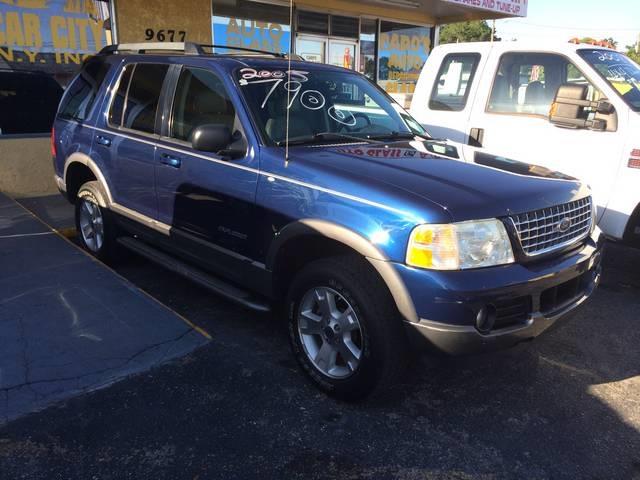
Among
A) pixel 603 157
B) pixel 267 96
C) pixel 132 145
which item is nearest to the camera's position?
pixel 267 96

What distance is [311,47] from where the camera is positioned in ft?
41.9

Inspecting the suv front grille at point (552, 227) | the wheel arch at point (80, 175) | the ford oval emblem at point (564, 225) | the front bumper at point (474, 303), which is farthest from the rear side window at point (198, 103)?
the ford oval emblem at point (564, 225)

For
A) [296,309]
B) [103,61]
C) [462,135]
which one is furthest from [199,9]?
[296,309]

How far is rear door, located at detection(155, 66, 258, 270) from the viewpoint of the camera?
351 centimetres

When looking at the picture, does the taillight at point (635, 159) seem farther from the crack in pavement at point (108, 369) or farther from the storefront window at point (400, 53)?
the storefront window at point (400, 53)

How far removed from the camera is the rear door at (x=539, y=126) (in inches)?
192

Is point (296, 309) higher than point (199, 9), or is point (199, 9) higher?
point (199, 9)

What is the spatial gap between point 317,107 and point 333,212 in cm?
122

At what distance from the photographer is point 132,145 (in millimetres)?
4418

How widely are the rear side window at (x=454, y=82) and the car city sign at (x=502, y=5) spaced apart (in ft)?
22.1

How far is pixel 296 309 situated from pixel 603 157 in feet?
10.6

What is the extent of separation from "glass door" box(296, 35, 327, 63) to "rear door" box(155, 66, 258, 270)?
29.4ft

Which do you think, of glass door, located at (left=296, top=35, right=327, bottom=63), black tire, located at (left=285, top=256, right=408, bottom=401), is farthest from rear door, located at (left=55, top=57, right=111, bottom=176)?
glass door, located at (left=296, top=35, right=327, bottom=63)

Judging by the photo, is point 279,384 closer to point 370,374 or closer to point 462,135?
point 370,374
